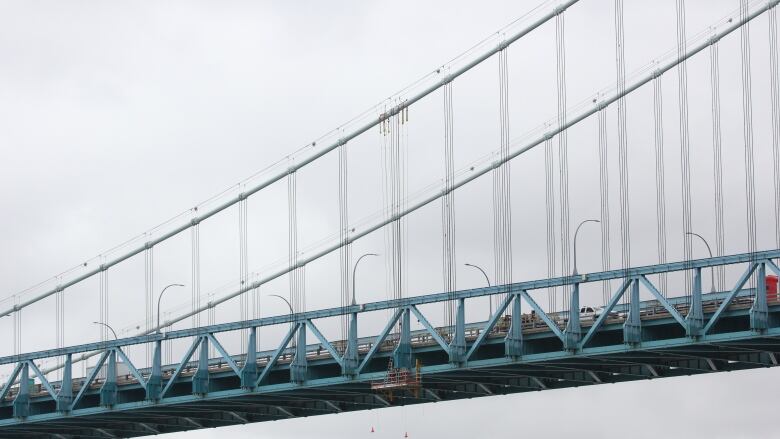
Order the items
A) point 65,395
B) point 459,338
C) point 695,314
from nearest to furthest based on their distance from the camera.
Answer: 1. point 695,314
2. point 459,338
3. point 65,395

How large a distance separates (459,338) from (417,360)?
486 cm

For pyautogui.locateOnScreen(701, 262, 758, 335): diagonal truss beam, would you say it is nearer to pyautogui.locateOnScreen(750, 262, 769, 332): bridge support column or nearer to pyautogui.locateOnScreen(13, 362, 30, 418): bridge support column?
pyautogui.locateOnScreen(750, 262, 769, 332): bridge support column

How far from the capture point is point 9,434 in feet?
529

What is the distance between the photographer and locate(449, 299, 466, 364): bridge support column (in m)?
125

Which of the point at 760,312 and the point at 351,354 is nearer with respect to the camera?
the point at 760,312

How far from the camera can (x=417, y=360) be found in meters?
129

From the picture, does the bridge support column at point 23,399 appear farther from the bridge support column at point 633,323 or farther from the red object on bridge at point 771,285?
the red object on bridge at point 771,285

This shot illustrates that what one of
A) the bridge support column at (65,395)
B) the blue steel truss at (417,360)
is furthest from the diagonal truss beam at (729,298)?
the bridge support column at (65,395)

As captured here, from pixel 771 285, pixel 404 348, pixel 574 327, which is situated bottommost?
pixel 404 348

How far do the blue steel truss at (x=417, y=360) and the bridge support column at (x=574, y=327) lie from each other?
8cm

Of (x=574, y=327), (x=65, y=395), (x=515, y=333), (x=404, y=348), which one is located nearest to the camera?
(x=574, y=327)

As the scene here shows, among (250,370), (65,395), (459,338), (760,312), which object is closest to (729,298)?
(760,312)

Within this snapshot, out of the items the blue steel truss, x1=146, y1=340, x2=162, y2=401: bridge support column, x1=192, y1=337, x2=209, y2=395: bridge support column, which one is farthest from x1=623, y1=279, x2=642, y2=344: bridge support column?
x1=146, y1=340, x2=162, y2=401: bridge support column

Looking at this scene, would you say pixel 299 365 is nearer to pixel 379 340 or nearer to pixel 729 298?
pixel 379 340
